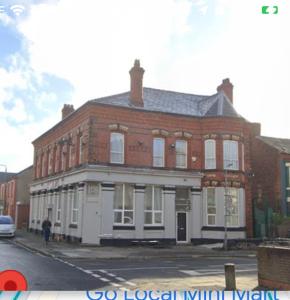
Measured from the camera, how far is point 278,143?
35.4 metres

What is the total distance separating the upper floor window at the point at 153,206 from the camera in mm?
26906

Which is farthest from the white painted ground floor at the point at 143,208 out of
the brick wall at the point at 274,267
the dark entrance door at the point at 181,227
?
the brick wall at the point at 274,267

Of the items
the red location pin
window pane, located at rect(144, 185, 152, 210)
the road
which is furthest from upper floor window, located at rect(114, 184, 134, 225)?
the red location pin

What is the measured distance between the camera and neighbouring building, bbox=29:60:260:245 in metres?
25.6

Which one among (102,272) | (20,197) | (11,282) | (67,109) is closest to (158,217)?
(102,272)

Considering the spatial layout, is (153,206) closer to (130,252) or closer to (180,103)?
(130,252)

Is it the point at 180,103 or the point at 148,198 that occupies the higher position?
the point at 180,103

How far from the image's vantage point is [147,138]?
89.5 ft

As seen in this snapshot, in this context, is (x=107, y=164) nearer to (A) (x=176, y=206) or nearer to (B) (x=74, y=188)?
(B) (x=74, y=188)

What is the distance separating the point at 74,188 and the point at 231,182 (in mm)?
9971

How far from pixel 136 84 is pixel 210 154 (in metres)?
6.56

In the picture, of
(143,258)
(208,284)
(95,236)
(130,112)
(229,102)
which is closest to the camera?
(208,284)

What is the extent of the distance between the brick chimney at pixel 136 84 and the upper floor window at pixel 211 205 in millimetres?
7131

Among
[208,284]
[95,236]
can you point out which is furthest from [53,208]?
[208,284]
